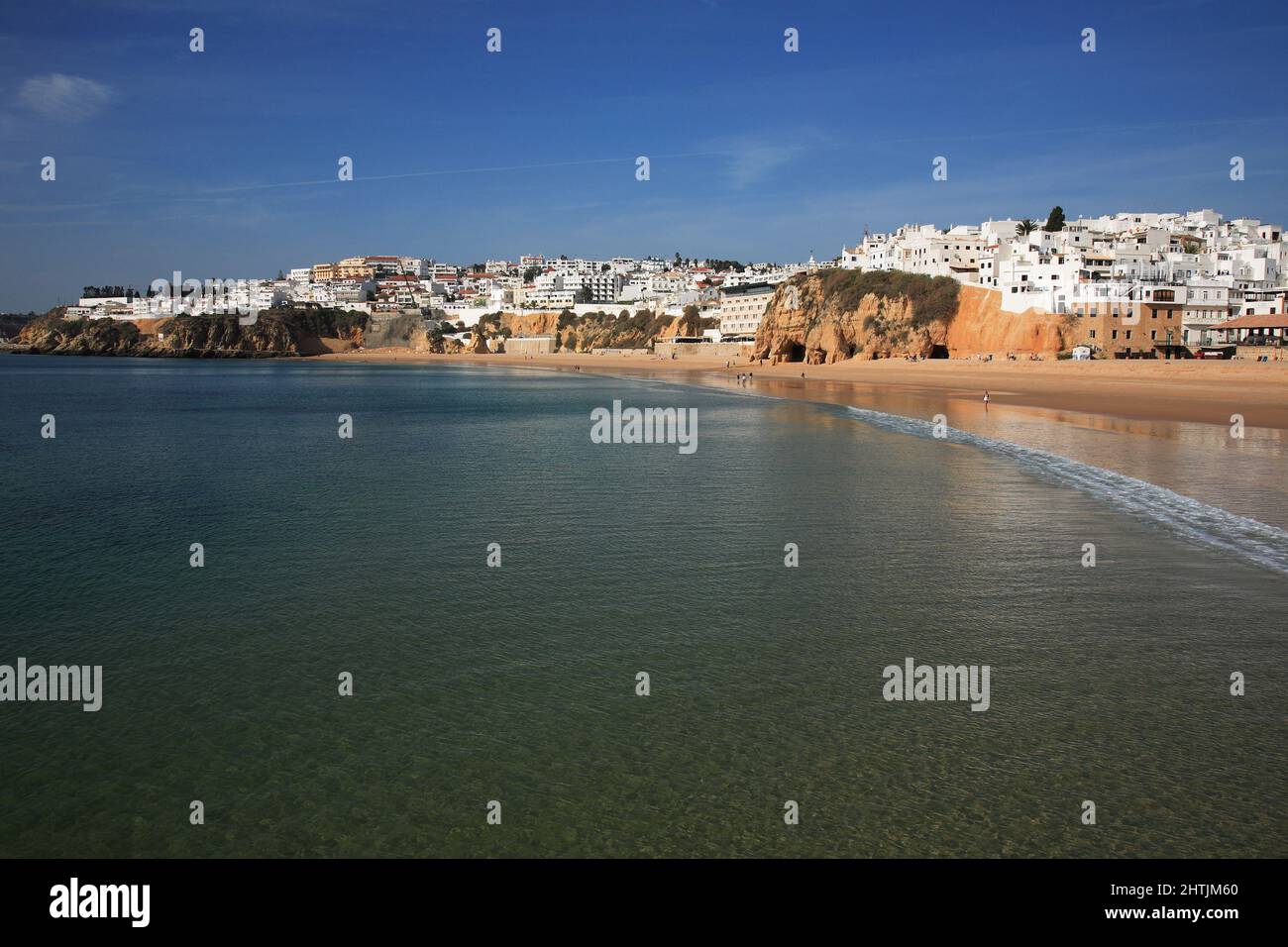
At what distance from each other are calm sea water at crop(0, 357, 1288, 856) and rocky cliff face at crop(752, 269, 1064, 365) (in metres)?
68.3

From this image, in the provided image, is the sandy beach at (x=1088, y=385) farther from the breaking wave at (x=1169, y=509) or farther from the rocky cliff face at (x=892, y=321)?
the breaking wave at (x=1169, y=509)

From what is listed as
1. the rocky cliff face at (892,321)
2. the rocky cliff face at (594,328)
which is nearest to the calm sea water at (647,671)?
the rocky cliff face at (892,321)

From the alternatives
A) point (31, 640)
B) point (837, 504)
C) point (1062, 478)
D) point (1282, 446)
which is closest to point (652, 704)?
point (31, 640)

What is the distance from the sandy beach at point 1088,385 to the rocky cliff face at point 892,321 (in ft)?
17.6

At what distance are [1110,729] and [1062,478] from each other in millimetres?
14539

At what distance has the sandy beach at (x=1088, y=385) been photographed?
39.5 metres

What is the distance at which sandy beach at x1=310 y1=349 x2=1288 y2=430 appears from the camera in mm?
39469

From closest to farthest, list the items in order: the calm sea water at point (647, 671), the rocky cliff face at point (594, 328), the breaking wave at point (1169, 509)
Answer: the calm sea water at point (647, 671) < the breaking wave at point (1169, 509) < the rocky cliff face at point (594, 328)
